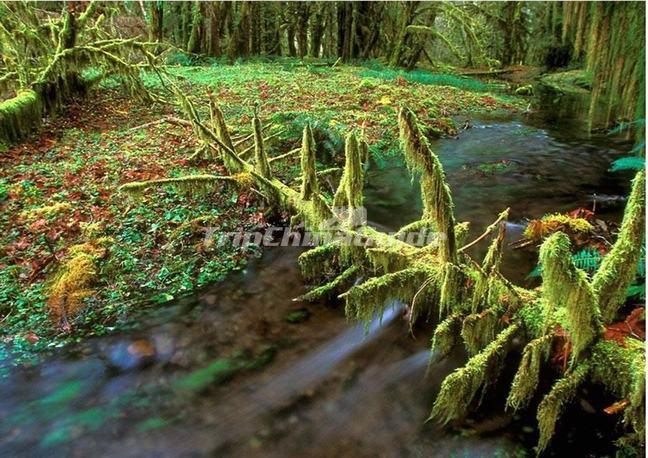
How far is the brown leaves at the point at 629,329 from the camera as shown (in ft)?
10.9

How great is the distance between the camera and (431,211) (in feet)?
11.3

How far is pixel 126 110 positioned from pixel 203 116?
2275mm

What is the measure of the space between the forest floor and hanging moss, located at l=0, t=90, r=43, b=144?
0.89ft

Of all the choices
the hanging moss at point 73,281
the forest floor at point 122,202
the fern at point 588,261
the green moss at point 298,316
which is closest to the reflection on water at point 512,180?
the fern at point 588,261

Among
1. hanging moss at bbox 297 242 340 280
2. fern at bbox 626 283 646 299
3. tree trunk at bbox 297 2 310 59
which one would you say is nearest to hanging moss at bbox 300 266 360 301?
hanging moss at bbox 297 242 340 280

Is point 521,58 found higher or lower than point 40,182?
higher

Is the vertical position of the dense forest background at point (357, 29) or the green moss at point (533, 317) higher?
the dense forest background at point (357, 29)

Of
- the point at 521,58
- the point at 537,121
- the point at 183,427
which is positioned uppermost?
the point at 521,58

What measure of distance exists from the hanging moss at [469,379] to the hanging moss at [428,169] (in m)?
0.95

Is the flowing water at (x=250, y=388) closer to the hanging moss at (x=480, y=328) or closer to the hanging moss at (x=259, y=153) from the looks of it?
the hanging moss at (x=480, y=328)

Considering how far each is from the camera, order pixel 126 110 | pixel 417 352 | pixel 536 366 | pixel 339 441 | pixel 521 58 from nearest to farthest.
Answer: pixel 536 366 < pixel 339 441 < pixel 417 352 < pixel 126 110 < pixel 521 58

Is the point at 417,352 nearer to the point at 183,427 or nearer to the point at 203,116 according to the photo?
the point at 183,427

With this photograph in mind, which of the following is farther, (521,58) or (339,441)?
(521,58)

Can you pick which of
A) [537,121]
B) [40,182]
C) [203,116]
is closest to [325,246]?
[40,182]
